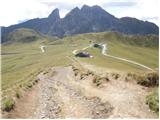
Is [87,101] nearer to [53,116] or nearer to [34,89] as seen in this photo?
[53,116]

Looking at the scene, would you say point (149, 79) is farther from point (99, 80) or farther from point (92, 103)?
point (99, 80)

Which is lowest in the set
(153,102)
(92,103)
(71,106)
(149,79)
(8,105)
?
(71,106)

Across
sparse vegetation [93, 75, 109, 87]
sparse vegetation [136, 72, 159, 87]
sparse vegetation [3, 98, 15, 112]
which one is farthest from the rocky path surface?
sparse vegetation [136, 72, 159, 87]

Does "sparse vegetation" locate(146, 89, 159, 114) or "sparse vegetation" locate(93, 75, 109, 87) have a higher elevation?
"sparse vegetation" locate(146, 89, 159, 114)

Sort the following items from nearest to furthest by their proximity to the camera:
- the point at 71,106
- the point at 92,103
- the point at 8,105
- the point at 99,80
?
the point at 8,105 < the point at 92,103 < the point at 71,106 < the point at 99,80

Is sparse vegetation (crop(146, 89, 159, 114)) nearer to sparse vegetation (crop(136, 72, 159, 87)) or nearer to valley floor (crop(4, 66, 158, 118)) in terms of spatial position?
valley floor (crop(4, 66, 158, 118))

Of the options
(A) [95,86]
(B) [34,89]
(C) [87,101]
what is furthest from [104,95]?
(B) [34,89]

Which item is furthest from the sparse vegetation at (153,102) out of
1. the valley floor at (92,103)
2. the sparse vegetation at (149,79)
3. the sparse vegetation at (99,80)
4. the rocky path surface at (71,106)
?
the sparse vegetation at (99,80)

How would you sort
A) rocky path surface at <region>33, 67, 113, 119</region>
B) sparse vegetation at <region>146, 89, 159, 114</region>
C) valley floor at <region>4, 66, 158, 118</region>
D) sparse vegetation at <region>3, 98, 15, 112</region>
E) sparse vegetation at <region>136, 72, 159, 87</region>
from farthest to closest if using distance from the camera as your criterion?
sparse vegetation at <region>136, 72, 159, 87</region> → sparse vegetation at <region>3, 98, 15, 112</region> → rocky path surface at <region>33, 67, 113, 119</region> → valley floor at <region>4, 66, 158, 118</region> → sparse vegetation at <region>146, 89, 159, 114</region>

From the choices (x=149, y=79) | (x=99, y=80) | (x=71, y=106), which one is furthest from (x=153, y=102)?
(x=99, y=80)
